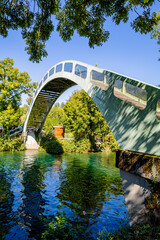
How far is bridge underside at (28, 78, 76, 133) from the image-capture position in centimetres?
2017

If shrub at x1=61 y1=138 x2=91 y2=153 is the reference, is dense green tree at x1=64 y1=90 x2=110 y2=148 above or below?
above

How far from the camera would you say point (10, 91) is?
26141 millimetres

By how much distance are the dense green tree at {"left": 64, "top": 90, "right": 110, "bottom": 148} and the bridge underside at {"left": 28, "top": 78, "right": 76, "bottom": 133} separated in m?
4.09

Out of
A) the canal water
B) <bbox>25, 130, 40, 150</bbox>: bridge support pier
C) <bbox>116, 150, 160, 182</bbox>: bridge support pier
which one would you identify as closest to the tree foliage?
<bbox>25, 130, 40, 150</bbox>: bridge support pier

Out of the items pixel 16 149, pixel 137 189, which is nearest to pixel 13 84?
pixel 16 149

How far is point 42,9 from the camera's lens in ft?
18.1

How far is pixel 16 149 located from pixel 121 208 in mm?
21385

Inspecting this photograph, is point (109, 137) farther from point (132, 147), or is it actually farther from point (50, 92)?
point (132, 147)

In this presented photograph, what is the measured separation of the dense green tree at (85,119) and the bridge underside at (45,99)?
4090 mm

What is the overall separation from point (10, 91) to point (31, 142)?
8.88m

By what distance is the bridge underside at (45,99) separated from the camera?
20172 millimetres

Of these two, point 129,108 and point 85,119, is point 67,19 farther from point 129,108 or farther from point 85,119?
point 85,119

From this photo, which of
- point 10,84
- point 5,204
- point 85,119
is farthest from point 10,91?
point 5,204

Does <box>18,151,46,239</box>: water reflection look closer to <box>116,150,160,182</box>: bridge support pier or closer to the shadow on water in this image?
the shadow on water
